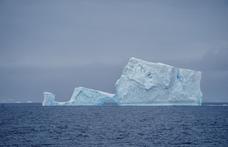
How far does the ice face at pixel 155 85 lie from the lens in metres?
37.9

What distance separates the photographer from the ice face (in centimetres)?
3788

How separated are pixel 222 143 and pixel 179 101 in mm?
27147

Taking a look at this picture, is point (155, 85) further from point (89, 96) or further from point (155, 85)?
point (89, 96)

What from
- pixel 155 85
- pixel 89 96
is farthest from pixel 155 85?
pixel 89 96

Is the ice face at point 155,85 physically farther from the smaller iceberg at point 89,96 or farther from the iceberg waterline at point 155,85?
the smaller iceberg at point 89,96

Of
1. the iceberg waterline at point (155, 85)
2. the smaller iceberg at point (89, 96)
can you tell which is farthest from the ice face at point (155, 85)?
the smaller iceberg at point (89, 96)

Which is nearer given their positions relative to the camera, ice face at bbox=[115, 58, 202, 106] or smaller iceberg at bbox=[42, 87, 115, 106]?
ice face at bbox=[115, 58, 202, 106]

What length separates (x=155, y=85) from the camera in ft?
123

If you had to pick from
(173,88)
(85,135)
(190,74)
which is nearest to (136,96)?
(173,88)

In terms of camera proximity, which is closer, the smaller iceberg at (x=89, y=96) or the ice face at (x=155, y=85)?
the ice face at (x=155, y=85)

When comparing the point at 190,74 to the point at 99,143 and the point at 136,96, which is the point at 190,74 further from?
the point at 99,143

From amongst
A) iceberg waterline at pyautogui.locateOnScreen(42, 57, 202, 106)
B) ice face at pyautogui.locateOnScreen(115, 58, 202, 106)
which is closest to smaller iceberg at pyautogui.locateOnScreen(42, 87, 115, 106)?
iceberg waterline at pyautogui.locateOnScreen(42, 57, 202, 106)

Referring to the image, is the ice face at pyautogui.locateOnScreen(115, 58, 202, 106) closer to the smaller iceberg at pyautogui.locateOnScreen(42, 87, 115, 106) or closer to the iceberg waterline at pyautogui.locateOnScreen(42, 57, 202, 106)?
the iceberg waterline at pyautogui.locateOnScreen(42, 57, 202, 106)

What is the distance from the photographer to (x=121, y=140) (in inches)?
547
